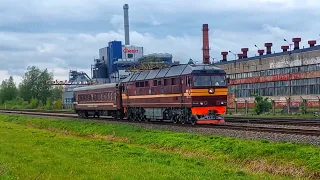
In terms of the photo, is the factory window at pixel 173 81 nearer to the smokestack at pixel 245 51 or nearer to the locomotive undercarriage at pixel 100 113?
the locomotive undercarriage at pixel 100 113

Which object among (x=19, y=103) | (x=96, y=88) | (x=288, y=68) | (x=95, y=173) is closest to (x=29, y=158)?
(x=95, y=173)

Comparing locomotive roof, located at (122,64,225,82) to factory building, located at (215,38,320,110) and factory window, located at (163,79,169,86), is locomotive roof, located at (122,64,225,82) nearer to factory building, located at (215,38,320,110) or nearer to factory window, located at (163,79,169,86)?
factory window, located at (163,79,169,86)

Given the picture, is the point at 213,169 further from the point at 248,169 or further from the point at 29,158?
the point at 29,158

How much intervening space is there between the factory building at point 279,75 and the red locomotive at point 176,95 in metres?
25.3

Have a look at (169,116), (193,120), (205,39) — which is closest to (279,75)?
(205,39)

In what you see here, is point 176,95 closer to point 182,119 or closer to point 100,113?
point 182,119

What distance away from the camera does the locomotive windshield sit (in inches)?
1155

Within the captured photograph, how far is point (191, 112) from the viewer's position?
2925cm

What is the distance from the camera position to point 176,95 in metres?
30.8

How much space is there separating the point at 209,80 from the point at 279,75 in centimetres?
4289

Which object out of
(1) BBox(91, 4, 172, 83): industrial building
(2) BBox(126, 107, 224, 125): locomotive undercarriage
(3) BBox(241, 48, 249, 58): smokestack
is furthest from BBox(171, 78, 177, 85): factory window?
(1) BBox(91, 4, 172, 83): industrial building

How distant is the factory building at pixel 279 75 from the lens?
6326cm

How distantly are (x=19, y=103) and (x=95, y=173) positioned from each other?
11396 cm

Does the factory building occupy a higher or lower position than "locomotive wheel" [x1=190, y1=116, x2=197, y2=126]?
higher
